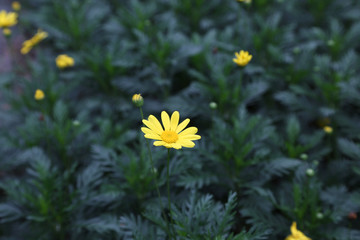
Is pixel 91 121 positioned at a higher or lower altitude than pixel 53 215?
higher

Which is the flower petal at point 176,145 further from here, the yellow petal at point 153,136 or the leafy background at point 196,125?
the leafy background at point 196,125

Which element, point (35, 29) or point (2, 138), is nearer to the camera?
point (2, 138)

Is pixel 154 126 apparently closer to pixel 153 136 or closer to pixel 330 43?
pixel 153 136

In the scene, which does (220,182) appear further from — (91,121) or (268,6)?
(268,6)

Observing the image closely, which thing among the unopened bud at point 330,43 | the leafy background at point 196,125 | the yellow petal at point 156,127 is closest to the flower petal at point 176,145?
the yellow petal at point 156,127

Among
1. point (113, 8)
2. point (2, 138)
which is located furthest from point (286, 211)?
point (113, 8)

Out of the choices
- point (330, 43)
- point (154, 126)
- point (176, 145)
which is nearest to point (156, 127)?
point (154, 126)

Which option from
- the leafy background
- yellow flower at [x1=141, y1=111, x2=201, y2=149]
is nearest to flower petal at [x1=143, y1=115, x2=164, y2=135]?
yellow flower at [x1=141, y1=111, x2=201, y2=149]
